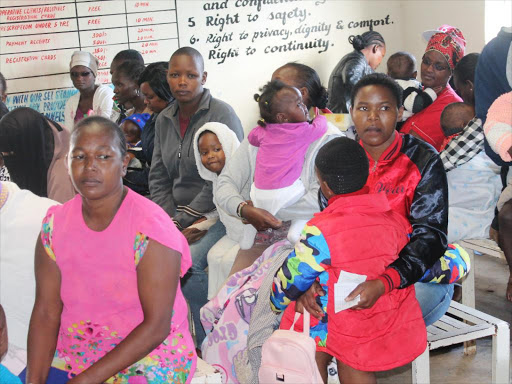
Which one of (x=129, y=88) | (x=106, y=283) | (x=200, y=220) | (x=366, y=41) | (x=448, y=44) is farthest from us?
(x=366, y=41)

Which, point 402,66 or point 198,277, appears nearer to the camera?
point 198,277

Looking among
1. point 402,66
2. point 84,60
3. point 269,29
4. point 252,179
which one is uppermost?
point 269,29

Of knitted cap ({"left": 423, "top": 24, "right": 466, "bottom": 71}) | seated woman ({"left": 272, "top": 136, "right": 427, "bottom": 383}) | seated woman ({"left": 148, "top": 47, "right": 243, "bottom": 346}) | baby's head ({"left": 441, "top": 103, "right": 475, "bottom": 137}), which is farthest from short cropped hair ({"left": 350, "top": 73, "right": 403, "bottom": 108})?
knitted cap ({"left": 423, "top": 24, "right": 466, "bottom": 71})

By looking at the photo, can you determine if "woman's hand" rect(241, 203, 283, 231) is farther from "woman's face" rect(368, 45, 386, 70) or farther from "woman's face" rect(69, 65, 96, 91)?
"woman's face" rect(368, 45, 386, 70)

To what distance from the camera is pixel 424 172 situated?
2.44 metres

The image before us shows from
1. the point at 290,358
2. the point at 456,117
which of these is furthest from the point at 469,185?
the point at 290,358

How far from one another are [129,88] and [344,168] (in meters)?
3.20

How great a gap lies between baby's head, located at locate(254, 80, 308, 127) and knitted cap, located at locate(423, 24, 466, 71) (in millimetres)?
1520

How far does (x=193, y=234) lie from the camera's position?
359cm

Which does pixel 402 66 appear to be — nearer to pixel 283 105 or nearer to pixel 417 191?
pixel 283 105

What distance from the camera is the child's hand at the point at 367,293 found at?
2.10m

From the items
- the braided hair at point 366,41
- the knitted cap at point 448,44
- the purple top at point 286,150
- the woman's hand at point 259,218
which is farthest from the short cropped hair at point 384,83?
the braided hair at point 366,41

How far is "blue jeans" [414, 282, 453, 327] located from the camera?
2605 mm

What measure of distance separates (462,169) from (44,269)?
205cm
